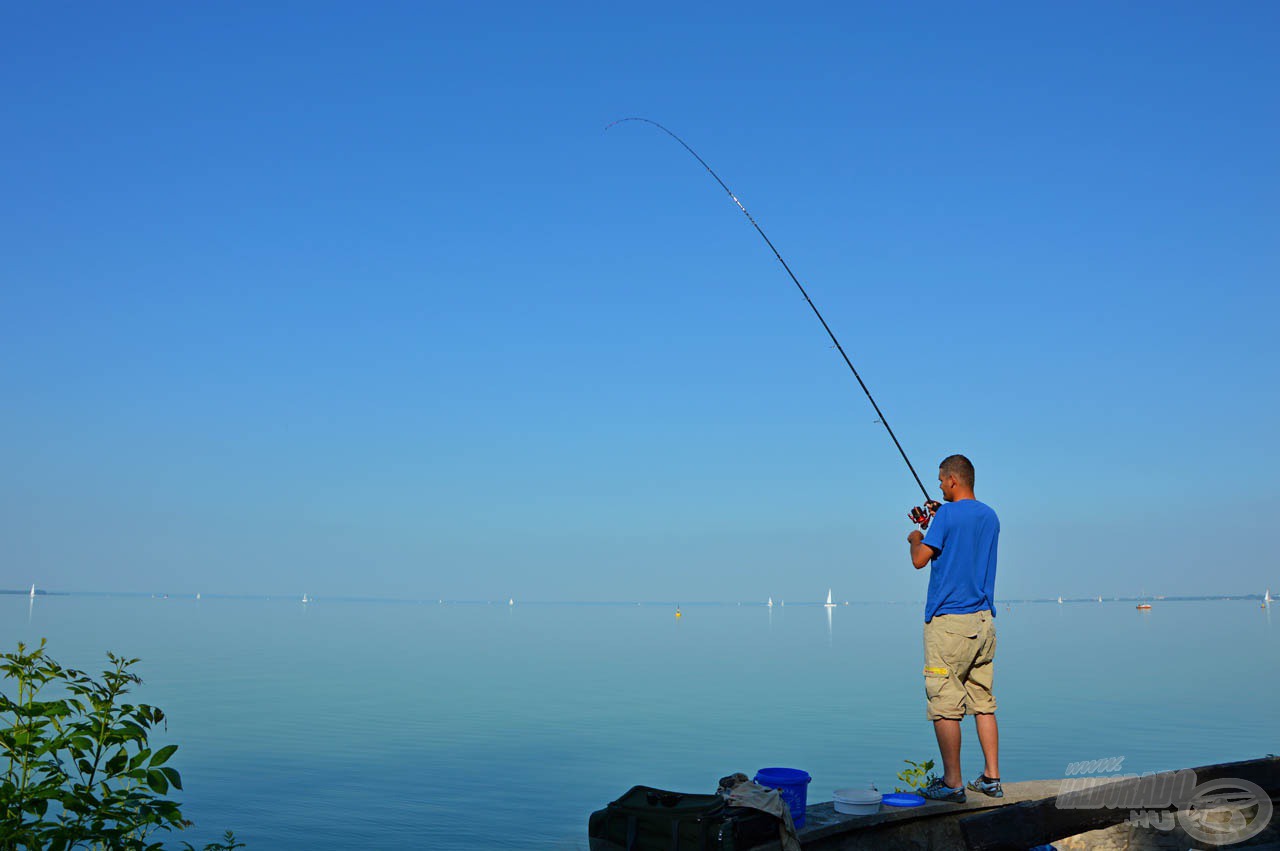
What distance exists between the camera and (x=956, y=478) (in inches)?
261

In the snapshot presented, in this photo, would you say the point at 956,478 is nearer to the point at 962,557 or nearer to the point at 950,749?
the point at 962,557

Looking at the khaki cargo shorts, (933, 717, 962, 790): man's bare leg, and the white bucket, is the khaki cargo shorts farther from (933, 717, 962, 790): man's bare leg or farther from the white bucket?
the white bucket

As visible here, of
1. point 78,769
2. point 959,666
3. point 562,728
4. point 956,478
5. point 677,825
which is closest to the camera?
point 78,769

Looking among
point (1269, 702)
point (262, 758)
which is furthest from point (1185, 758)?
point (262, 758)

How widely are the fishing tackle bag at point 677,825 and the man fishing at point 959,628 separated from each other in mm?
1748

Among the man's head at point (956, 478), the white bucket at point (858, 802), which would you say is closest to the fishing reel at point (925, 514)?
the man's head at point (956, 478)

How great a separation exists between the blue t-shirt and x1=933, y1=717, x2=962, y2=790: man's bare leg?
2.16 feet

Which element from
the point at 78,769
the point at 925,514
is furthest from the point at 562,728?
the point at 78,769

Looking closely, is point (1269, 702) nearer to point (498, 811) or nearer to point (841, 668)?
point (841, 668)

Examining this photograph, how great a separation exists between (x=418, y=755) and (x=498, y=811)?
5371 millimetres

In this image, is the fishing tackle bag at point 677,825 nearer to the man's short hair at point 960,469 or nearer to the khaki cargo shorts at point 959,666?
the khaki cargo shorts at point 959,666

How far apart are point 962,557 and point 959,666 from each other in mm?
687

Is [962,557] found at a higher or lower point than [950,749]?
higher

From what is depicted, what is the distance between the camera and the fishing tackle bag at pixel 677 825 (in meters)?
4.68
